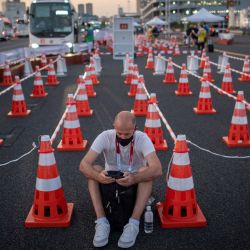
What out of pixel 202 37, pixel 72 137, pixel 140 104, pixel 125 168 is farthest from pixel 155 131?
pixel 202 37

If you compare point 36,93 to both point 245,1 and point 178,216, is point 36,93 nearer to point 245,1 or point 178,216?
point 178,216

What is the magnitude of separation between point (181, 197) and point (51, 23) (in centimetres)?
2198

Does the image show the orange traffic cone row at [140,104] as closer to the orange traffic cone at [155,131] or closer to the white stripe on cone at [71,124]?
the orange traffic cone at [155,131]

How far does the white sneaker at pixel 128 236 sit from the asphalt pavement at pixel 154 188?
9cm

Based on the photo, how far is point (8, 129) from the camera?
28.3 feet

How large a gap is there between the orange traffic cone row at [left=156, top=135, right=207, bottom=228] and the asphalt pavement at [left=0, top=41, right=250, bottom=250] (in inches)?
3.3

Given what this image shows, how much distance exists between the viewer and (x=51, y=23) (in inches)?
970

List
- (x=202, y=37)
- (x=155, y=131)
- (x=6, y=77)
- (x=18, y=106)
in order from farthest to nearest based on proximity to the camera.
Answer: (x=202, y=37) → (x=6, y=77) → (x=18, y=106) → (x=155, y=131)

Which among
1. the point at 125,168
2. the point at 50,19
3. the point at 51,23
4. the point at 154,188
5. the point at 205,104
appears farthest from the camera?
the point at 51,23

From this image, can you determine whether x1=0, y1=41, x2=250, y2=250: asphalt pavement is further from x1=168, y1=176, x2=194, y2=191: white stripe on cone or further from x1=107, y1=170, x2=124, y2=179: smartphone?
x1=107, y1=170, x2=124, y2=179: smartphone

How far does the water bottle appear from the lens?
405 centimetres

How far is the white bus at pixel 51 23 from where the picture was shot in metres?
24.1

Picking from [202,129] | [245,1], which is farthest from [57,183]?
[245,1]

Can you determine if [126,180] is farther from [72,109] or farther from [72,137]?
[72,137]
